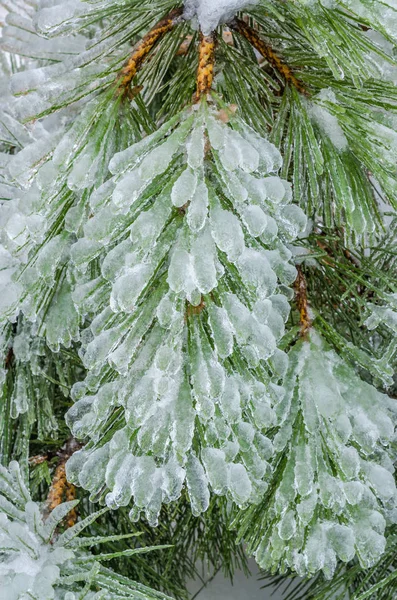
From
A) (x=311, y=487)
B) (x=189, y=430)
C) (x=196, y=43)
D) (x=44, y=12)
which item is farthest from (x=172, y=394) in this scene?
(x=196, y=43)

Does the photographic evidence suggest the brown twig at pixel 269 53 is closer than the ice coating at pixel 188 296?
No

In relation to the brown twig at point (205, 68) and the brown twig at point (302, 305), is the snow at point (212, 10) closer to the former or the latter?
the brown twig at point (205, 68)

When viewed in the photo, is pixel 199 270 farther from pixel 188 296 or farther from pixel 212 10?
pixel 212 10

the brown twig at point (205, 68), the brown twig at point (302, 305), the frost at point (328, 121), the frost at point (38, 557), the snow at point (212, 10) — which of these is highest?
the snow at point (212, 10)

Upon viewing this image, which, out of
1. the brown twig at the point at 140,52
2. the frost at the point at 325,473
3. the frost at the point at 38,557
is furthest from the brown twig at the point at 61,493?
the brown twig at the point at 140,52

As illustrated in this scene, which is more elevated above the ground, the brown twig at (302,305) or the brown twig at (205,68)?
the brown twig at (205,68)

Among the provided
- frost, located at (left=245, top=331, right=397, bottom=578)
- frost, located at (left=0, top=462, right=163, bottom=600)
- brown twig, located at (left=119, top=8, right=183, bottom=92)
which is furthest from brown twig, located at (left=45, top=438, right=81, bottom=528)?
brown twig, located at (left=119, top=8, right=183, bottom=92)

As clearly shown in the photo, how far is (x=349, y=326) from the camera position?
2.19ft

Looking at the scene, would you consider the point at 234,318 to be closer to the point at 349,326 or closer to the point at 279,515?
the point at 279,515

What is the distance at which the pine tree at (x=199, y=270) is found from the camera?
35 cm

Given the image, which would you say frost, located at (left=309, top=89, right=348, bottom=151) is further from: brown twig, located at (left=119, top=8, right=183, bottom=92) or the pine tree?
brown twig, located at (left=119, top=8, right=183, bottom=92)

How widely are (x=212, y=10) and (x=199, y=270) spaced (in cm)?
20

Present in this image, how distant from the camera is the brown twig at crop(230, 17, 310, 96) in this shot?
0.48m

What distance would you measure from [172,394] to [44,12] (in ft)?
0.88
